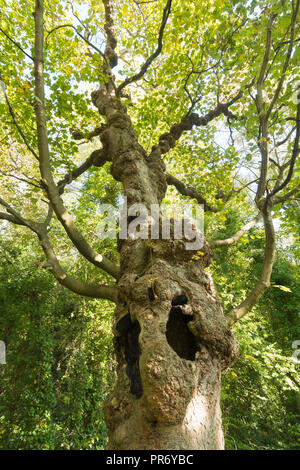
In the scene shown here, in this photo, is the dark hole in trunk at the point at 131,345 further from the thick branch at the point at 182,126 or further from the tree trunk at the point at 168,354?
the thick branch at the point at 182,126

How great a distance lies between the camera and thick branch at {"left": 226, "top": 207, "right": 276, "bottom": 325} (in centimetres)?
225

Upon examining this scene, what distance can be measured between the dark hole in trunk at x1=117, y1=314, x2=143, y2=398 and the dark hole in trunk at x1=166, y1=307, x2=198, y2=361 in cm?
28

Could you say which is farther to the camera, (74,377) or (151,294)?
(74,377)

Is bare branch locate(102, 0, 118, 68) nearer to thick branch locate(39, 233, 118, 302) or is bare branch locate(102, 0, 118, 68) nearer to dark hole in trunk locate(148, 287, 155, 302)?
thick branch locate(39, 233, 118, 302)

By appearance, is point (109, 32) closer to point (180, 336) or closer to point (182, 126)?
point (182, 126)

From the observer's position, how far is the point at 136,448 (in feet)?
4.16

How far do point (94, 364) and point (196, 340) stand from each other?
6963 millimetres

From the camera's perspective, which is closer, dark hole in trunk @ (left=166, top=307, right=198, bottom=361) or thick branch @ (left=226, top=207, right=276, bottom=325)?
dark hole in trunk @ (left=166, top=307, right=198, bottom=361)

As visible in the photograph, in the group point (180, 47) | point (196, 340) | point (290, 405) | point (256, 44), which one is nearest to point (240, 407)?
point (290, 405)

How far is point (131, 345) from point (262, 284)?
59.6 inches

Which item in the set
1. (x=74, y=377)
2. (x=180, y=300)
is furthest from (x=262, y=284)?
(x=74, y=377)

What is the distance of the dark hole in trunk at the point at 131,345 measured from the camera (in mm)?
1726

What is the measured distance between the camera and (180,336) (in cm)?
187

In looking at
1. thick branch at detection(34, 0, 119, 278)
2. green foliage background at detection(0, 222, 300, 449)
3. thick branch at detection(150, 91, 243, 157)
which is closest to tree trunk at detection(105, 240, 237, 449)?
thick branch at detection(34, 0, 119, 278)
